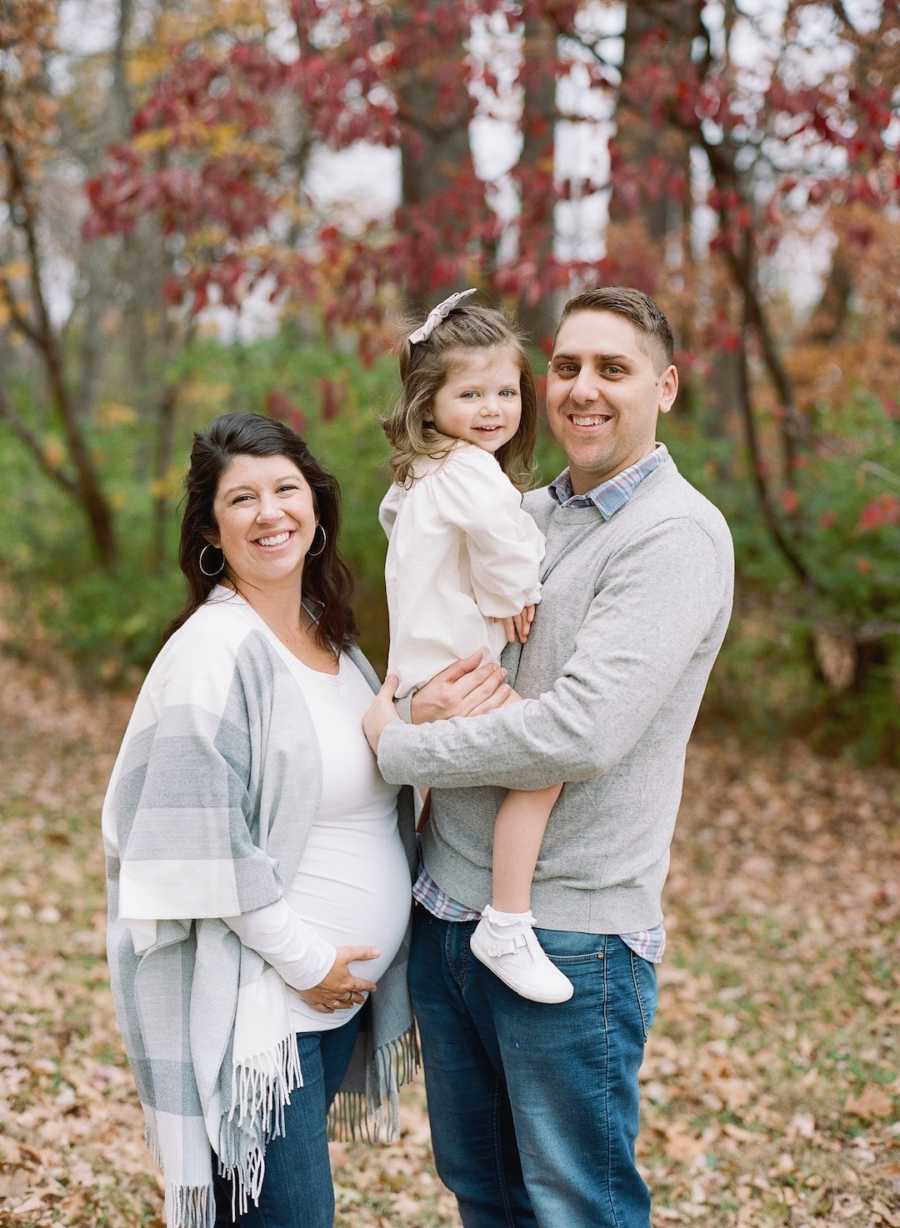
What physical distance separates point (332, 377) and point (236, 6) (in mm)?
4704

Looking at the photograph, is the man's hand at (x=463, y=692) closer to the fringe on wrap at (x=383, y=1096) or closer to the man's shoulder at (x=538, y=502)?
the man's shoulder at (x=538, y=502)

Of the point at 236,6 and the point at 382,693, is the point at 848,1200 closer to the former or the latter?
the point at 382,693

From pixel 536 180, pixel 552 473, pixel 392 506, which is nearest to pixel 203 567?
pixel 392 506

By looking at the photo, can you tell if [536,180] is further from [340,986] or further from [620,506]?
[340,986]

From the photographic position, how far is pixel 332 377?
8.55 m

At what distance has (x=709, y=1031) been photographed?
190 inches

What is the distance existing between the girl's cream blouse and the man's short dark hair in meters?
0.38

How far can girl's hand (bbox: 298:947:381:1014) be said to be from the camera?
2.38 m

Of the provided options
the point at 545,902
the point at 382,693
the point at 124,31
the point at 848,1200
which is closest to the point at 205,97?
the point at 382,693

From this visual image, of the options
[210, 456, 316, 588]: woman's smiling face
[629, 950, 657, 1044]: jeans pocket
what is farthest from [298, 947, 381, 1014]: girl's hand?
[210, 456, 316, 588]: woman's smiling face

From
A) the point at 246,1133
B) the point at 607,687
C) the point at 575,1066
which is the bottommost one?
the point at 246,1133

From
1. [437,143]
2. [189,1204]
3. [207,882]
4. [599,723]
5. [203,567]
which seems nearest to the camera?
[599,723]

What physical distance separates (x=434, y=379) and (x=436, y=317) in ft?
0.45

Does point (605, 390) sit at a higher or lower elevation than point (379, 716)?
higher
